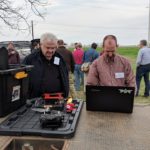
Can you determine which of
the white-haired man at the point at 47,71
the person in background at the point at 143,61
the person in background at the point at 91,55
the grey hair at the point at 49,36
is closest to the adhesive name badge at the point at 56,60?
the white-haired man at the point at 47,71

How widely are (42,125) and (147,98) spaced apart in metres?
7.09

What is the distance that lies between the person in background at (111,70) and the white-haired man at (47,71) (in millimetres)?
326

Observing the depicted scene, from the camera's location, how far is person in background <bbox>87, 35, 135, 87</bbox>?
10.5 ft

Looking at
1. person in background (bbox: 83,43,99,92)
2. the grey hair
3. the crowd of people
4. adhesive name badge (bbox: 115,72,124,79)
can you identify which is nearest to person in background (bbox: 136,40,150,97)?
person in background (bbox: 83,43,99,92)

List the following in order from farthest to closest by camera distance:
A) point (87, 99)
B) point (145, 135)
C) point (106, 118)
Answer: point (87, 99) → point (106, 118) → point (145, 135)

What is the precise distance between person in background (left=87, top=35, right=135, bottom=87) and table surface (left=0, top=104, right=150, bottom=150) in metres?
0.77

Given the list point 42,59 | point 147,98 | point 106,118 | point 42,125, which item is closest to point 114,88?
point 106,118

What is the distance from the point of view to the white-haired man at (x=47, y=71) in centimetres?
317

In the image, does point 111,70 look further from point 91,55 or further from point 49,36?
point 91,55

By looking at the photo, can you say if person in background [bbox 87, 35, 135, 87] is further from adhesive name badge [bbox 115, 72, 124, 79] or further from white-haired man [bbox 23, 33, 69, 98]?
white-haired man [bbox 23, 33, 69, 98]

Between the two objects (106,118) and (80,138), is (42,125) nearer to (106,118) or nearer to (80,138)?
(80,138)

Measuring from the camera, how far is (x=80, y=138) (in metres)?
1.79

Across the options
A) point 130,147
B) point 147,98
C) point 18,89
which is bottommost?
point 147,98

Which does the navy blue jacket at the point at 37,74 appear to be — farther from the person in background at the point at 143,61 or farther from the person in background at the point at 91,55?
the person in background at the point at 91,55
